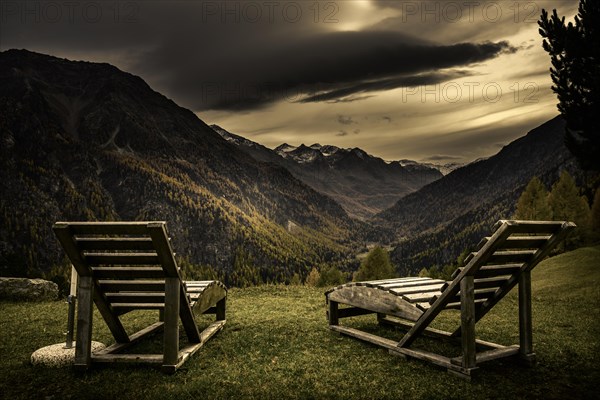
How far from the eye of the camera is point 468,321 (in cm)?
726

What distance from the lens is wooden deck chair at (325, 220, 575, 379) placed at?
7258 mm

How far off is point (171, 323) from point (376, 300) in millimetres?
4011

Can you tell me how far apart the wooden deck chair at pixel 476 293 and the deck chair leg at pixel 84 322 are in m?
5.30

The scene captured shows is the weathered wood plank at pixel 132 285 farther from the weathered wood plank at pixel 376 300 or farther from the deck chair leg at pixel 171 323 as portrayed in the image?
the weathered wood plank at pixel 376 300

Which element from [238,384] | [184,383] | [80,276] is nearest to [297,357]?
[238,384]

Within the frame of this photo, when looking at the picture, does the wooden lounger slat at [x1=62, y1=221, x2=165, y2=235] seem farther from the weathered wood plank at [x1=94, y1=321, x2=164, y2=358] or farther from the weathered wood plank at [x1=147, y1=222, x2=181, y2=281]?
the weathered wood plank at [x1=94, y1=321, x2=164, y2=358]

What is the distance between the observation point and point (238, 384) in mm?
7102

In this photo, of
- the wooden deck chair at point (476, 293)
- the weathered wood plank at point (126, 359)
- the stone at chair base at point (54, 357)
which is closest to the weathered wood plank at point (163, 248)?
the weathered wood plank at point (126, 359)

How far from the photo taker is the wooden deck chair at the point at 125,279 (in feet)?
23.2

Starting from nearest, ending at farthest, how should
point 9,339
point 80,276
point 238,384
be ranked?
1. point 238,384
2. point 80,276
3. point 9,339

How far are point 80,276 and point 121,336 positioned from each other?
74.8 inches

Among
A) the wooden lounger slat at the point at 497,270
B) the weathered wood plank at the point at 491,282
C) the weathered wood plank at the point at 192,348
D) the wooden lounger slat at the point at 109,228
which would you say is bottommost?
the weathered wood plank at the point at 192,348

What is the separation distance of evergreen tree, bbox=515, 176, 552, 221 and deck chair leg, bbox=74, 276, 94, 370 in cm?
4544

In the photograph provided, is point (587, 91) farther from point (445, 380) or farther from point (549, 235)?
point (445, 380)
